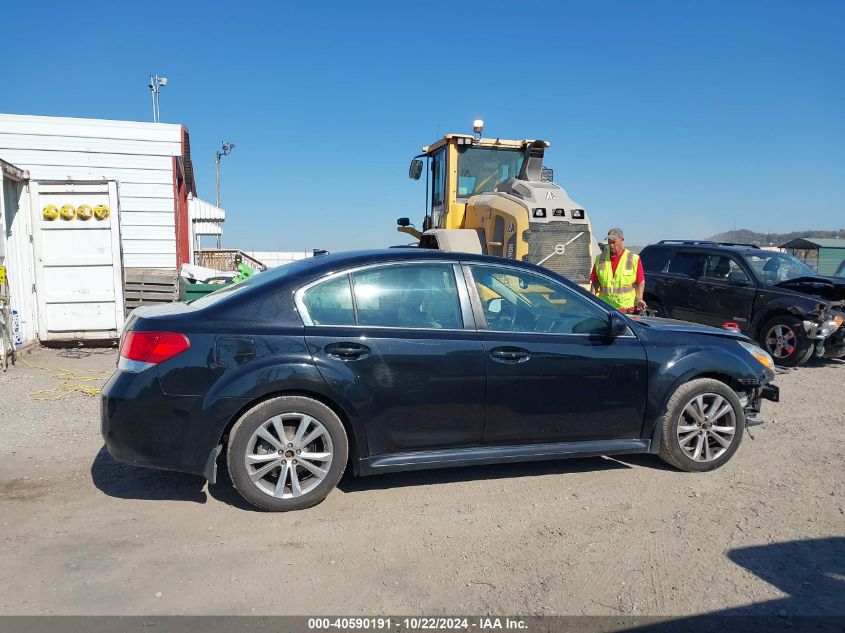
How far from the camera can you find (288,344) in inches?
149

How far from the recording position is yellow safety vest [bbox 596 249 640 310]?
23.7 ft

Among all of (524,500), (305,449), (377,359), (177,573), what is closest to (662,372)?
(524,500)

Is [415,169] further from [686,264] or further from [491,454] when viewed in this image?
[491,454]

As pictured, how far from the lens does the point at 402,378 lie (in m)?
3.91

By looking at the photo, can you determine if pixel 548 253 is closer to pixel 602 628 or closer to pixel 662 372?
pixel 662 372

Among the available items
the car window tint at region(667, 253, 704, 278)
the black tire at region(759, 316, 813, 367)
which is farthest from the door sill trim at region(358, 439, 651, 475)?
the car window tint at region(667, 253, 704, 278)

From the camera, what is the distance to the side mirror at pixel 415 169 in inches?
444

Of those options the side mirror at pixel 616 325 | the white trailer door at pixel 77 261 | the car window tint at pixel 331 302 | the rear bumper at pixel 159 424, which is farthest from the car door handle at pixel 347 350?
the white trailer door at pixel 77 261

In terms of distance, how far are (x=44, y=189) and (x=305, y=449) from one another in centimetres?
785

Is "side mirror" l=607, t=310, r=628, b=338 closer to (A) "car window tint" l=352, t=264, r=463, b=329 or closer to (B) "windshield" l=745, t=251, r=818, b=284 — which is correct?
(A) "car window tint" l=352, t=264, r=463, b=329

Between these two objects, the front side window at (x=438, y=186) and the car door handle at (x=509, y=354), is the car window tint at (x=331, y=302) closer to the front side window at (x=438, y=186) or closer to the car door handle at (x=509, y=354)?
the car door handle at (x=509, y=354)

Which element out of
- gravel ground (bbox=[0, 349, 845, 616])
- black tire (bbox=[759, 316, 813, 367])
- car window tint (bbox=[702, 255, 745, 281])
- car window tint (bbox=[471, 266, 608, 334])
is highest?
car window tint (bbox=[702, 255, 745, 281])

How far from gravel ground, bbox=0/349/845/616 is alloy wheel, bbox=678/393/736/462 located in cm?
21

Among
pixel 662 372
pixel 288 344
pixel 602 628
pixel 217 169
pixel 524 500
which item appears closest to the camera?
pixel 602 628
